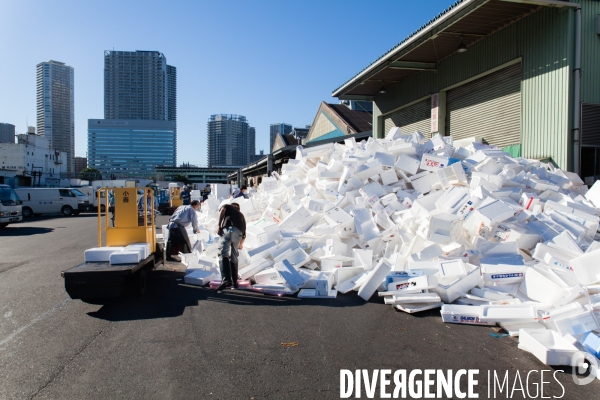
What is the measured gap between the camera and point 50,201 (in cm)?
2752

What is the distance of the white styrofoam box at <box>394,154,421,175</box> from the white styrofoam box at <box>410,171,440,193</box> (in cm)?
31

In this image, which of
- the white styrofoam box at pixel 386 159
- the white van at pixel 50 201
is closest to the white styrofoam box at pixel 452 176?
the white styrofoam box at pixel 386 159

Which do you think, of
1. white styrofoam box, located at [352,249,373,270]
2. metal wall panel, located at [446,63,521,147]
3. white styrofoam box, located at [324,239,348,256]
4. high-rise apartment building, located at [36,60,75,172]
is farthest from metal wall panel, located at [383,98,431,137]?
high-rise apartment building, located at [36,60,75,172]

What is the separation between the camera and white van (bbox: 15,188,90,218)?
26484mm

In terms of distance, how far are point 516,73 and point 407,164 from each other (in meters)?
4.71

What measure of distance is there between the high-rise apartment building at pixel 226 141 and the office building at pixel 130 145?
996 inches

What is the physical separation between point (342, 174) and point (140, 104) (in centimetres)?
15551

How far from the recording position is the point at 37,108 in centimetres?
15675

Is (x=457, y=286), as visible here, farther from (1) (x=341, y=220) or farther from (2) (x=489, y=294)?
(1) (x=341, y=220)

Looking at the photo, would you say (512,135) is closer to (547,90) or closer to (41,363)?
(547,90)

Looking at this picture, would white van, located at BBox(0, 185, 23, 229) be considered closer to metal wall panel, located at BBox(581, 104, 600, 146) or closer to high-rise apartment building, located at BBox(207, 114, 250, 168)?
metal wall panel, located at BBox(581, 104, 600, 146)

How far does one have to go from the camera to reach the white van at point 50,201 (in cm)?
2648

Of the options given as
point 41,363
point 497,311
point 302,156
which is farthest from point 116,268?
point 302,156

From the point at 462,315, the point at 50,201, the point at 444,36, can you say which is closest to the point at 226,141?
the point at 50,201
